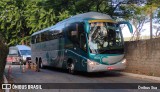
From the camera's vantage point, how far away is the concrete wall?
63.7ft

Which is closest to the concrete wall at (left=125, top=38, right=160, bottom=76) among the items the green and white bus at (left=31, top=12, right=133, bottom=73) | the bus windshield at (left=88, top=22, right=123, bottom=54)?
the green and white bus at (left=31, top=12, right=133, bottom=73)

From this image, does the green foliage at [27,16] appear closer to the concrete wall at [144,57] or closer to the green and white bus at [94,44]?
the concrete wall at [144,57]

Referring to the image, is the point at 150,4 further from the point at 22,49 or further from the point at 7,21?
the point at 7,21

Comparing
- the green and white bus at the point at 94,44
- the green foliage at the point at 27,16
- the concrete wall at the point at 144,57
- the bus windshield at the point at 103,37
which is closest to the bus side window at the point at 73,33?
the green and white bus at the point at 94,44

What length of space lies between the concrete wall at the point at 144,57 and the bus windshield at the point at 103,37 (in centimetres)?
185

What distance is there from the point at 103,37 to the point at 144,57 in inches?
130

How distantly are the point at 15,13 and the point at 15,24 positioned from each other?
1891mm

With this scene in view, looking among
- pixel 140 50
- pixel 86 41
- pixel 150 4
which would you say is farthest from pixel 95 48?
pixel 150 4

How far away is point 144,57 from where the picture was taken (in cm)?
2083

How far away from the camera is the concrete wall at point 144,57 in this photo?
19403mm

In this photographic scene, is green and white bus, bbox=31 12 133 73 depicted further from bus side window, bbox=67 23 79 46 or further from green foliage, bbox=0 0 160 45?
green foliage, bbox=0 0 160 45

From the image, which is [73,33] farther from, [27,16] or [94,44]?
[27,16]

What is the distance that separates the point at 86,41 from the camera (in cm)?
1920

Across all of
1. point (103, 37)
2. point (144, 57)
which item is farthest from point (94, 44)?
point (144, 57)
